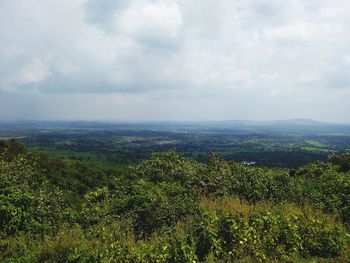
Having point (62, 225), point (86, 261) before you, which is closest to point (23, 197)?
point (62, 225)

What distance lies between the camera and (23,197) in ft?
34.8

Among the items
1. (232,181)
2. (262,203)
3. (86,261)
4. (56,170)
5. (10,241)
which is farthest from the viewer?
(56,170)

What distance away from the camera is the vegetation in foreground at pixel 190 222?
7859mm

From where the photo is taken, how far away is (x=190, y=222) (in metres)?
9.03

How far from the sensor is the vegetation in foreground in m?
7.86

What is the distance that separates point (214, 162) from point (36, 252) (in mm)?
9971

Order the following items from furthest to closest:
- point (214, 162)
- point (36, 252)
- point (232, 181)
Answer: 1. point (214, 162)
2. point (232, 181)
3. point (36, 252)

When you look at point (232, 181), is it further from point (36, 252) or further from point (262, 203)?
point (36, 252)

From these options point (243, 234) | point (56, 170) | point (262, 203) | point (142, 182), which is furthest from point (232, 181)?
point (56, 170)

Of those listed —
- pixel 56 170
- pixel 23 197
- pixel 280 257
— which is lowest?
pixel 56 170

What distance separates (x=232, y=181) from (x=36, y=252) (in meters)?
7.74

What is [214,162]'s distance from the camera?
1627 cm

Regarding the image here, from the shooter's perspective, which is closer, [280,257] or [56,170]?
[280,257]

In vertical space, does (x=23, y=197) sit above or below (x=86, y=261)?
above
